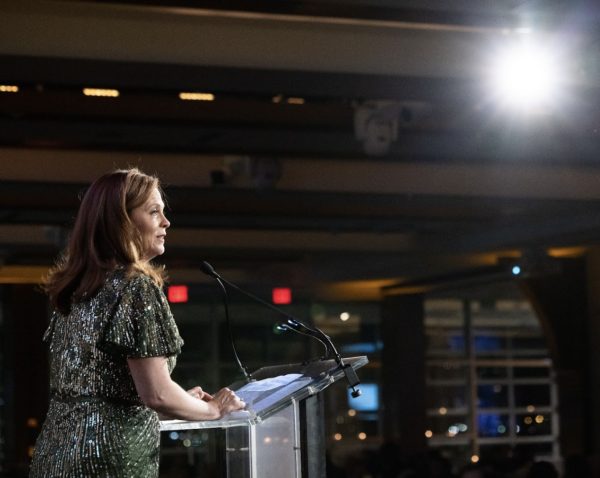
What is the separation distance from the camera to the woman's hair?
2.16 metres

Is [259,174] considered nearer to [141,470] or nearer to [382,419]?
[141,470]

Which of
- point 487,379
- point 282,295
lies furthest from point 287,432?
point 487,379

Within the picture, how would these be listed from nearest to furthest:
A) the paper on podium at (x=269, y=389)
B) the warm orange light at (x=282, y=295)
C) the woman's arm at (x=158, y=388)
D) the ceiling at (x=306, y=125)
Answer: the woman's arm at (x=158, y=388), the paper on podium at (x=269, y=389), the ceiling at (x=306, y=125), the warm orange light at (x=282, y=295)

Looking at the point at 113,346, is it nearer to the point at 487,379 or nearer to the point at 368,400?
the point at 368,400

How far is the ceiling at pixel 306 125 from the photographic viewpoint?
5352 mm

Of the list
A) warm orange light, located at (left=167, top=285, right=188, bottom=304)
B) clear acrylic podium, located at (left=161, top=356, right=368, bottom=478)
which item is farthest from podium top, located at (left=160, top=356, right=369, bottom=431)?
warm orange light, located at (left=167, top=285, right=188, bottom=304)

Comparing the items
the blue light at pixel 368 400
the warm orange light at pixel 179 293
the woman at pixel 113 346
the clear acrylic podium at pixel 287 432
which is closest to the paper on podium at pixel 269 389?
the clear acrylic podium at pixel 287 432

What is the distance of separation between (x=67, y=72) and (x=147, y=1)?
0.58 m

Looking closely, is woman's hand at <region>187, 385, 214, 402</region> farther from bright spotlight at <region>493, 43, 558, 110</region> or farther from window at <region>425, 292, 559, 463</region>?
window at <region>425, 292, 559, 463</region>

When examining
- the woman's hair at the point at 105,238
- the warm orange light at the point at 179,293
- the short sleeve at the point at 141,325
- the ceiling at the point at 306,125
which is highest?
the ceiling at the point at 306,125

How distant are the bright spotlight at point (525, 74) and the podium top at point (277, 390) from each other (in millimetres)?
3108

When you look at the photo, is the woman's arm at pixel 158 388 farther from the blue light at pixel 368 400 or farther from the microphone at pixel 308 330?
the blue light at pixel 368 400

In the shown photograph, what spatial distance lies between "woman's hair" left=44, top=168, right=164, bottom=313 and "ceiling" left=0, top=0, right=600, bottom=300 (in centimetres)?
281

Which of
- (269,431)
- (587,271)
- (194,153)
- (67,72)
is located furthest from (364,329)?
(269,431)
